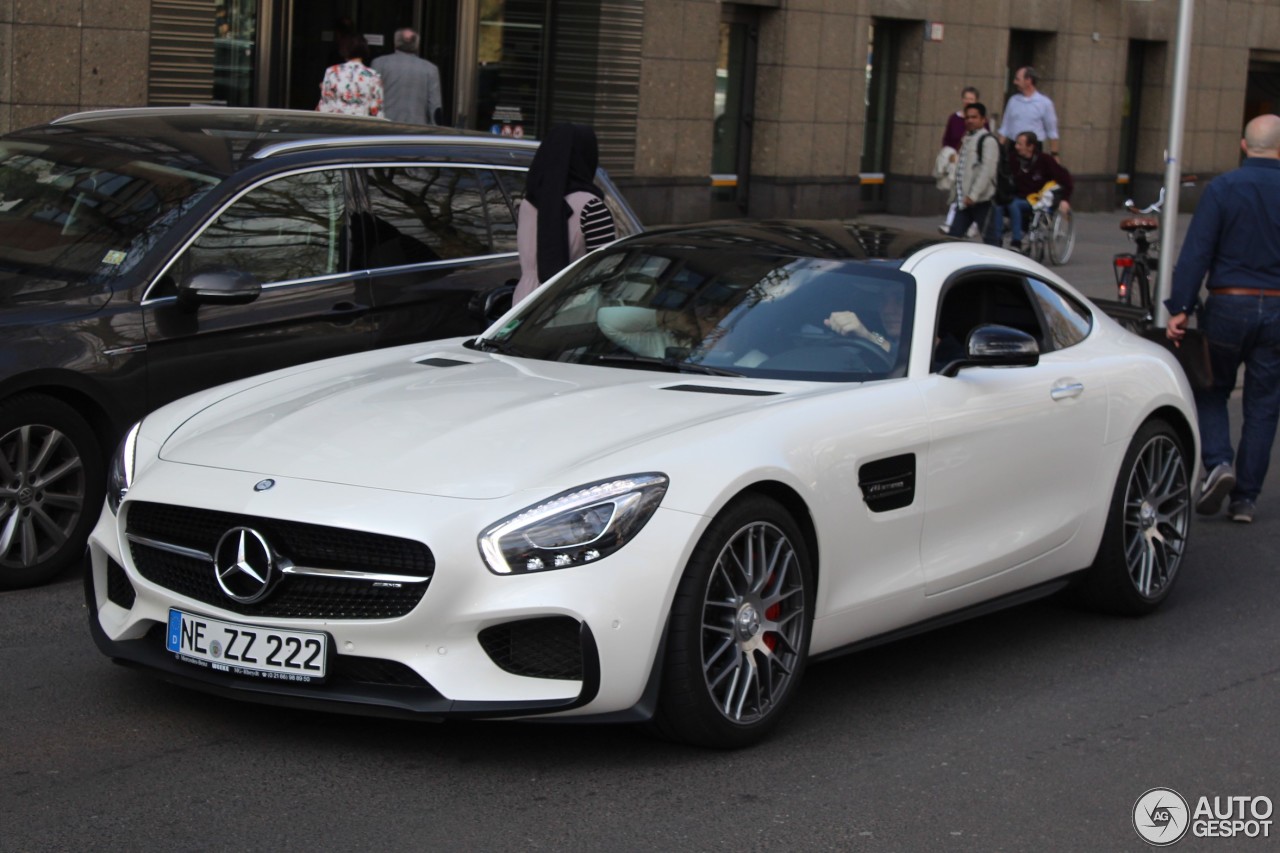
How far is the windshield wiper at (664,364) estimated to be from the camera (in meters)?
5.97

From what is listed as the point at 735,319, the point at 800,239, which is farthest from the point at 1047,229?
the point at 735,319

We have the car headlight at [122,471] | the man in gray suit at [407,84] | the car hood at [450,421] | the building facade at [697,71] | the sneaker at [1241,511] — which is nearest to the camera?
the car hood at [450,421]

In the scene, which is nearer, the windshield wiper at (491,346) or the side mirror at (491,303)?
the windshield wiper at (491,346)

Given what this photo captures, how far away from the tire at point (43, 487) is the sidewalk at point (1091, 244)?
1033cm

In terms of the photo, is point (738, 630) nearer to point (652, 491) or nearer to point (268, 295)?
point (652, 491)

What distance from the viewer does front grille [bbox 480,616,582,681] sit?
190 inches

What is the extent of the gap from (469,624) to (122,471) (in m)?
1.43

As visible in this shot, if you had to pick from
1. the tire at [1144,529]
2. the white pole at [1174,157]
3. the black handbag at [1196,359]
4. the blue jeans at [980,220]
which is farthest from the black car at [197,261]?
the blue jeans at [980,220]

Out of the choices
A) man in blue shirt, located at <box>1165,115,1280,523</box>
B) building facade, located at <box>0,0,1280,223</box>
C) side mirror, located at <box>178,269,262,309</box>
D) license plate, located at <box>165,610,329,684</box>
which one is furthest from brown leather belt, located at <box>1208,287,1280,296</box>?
building facade, located at <box>0,0,1280,223</box>

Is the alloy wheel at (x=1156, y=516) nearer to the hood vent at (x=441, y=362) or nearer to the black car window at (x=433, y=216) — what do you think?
the hood vent at (x=441, y=362)

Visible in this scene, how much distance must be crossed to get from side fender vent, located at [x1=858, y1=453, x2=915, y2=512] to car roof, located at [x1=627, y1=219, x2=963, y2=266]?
901 mm

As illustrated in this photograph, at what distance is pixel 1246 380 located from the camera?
908 cm

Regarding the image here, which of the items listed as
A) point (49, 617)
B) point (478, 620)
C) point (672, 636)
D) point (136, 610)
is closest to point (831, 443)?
point (672, 636)

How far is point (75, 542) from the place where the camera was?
6.93 m
